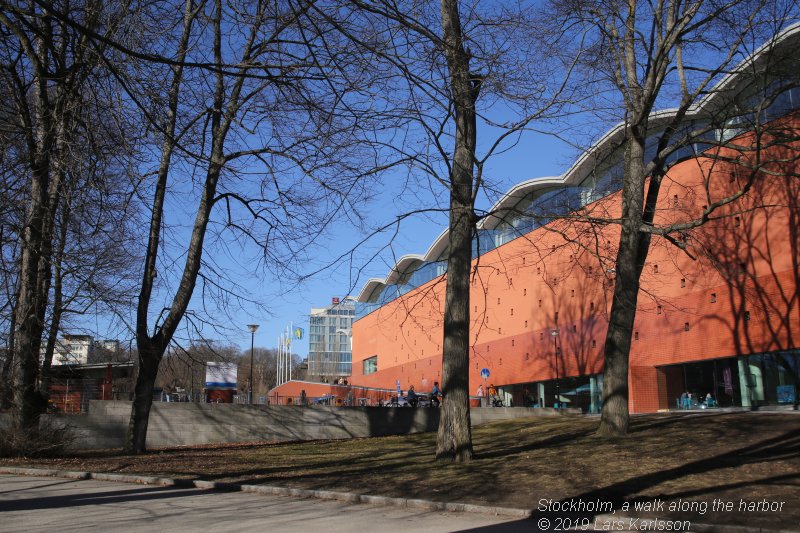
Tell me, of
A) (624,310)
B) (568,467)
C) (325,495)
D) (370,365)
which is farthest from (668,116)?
(370,365)

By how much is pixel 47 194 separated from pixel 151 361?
748 cm

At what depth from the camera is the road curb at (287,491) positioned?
8.85 metres

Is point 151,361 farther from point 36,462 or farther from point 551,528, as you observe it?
point 551,528

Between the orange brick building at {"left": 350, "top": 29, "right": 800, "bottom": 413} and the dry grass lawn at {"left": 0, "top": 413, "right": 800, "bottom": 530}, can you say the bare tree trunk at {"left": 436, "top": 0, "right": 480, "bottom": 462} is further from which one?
the orange brick building at {"left": 350, "top": 29, "right": 800, "bottom": 413}

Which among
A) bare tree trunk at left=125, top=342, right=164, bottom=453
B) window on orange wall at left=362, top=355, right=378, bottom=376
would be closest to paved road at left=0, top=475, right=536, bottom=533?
bare tree trunk at left=125, top=342, right=164, bottom=453

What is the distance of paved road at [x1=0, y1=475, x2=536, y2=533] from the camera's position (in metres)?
7.66

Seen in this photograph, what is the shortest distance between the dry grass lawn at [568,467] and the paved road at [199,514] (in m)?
0.98

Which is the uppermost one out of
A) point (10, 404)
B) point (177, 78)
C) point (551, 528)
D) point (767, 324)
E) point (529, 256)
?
point (529, 256)

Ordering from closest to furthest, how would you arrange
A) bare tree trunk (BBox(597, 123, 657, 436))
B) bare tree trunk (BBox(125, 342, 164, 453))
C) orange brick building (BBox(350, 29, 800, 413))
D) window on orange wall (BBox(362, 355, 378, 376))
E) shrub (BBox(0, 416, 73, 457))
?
bare tree trunk (BBox(597, 123, 657, 436)) → shrub (BBox(0, 416, 73, 457)) → orange brick building (BBox(350, 29, 800, 413)) → bare tree trunk (BBox(125, 342, 164, 453)) → window on orange wall (BBox(362, 355, 378, 376))

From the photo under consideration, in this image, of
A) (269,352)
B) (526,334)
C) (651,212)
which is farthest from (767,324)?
(269,352)

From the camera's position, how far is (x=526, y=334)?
4175cm

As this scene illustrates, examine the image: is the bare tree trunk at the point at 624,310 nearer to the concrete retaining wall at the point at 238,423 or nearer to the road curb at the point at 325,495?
the road curb at the point at 325,495

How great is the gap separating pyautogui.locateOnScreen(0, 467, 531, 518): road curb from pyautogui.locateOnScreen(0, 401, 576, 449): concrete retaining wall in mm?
4525

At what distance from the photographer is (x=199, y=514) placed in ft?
28.1
